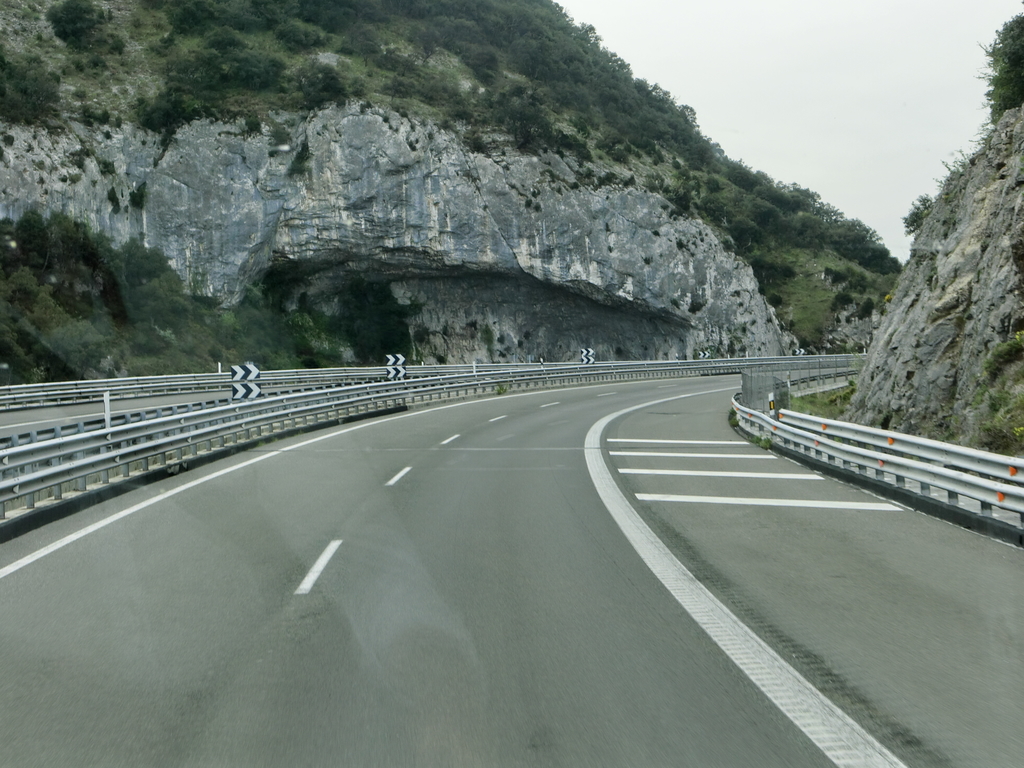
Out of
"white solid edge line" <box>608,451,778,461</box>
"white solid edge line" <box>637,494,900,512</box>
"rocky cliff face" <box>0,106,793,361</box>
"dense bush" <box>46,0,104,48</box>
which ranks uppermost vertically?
"dense bush" <box>46,0,104,48</box>

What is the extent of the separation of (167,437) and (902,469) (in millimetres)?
11472

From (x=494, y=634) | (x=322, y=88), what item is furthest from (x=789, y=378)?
(x=322, y=88)

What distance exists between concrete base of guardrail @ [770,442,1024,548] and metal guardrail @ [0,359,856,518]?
34.2 ft

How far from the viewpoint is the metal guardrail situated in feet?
35.0

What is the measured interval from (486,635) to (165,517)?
20.2 ft

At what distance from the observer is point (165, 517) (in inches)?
417

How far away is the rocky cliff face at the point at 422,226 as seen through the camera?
5350cm

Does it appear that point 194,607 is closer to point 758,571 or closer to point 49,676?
point 49,676

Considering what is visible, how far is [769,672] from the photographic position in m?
5.12

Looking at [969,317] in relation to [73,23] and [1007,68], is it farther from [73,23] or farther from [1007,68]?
[73,23]

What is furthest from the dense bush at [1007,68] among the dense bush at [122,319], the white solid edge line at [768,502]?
the dense bush at [122,319]

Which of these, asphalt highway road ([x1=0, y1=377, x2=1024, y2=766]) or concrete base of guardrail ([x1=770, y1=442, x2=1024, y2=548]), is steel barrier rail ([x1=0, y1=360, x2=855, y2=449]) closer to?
asphalt highway road ([x1=0, y1=377, x2=1024, y2=766])

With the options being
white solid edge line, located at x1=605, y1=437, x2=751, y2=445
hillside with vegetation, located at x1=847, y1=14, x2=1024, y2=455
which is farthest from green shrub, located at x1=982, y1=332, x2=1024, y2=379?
white solid edge line, located at x1=605, y1=437, x2=751, y2=445

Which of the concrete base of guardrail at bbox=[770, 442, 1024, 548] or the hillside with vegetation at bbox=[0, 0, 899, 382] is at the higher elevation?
the hillside with vegetation at bbox=[0, 0, 899, 382]
